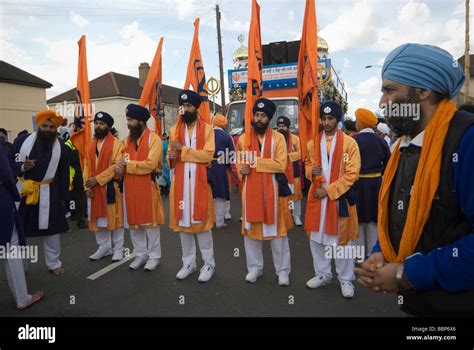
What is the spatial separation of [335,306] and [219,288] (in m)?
1.35

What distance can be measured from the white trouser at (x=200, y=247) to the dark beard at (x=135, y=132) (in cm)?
155

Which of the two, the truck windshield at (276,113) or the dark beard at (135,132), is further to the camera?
the truck windshield at (276,113)

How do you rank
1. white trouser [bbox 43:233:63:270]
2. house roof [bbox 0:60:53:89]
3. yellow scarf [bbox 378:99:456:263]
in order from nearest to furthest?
yellow scarf [bbox 378:99:456:263] → white trouser [bbox 43:233:63:270] → house roof [bbox 0:60:53:89]

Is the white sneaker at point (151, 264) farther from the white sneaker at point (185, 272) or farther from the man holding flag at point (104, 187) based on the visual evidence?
the man holding flag at point (104, 187)

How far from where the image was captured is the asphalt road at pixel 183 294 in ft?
11.1

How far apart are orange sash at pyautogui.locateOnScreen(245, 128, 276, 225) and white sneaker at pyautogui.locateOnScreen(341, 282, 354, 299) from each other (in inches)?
42.3

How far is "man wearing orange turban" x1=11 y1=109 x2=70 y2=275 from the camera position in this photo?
434cm

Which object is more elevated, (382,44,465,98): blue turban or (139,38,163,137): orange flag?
(139,38,163,137): orange flag

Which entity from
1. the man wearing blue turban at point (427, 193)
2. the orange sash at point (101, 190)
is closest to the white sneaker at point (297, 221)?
the orange sash at point (101, 190)

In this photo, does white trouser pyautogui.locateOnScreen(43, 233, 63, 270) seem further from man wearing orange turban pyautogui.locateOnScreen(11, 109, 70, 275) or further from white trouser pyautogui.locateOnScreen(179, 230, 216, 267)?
white trouser pyautogui.locateOnScreen(179, 230, 216, 267)

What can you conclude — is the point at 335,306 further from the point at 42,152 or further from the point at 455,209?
the point at 42,152

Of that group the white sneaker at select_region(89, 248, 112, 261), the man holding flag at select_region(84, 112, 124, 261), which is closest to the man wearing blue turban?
the man holding flag at select_region(84, 112, 124, 261)
